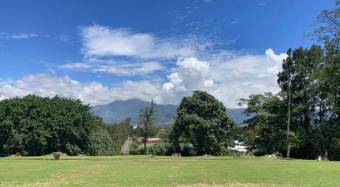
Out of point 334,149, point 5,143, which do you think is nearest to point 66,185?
point 334,149

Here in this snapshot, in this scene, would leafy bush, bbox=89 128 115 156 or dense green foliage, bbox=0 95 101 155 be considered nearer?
dense green foliage, bbox=0 95 101 155

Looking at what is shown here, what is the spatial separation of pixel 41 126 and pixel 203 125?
27.0m

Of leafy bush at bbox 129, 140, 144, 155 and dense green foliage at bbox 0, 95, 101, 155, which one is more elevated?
dense green foliage at bbox 0, 95, 101, 155

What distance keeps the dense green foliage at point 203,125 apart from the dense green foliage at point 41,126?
17.1 m

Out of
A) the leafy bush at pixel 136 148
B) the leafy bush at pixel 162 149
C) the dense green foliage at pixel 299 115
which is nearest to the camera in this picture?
the dense green foliage at pixel 299 115

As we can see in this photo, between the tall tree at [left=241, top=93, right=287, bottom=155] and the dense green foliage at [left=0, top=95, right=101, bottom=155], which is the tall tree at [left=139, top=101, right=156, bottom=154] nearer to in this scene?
the dense green foliage at [left=0, top=95, right=101, bottom=155]

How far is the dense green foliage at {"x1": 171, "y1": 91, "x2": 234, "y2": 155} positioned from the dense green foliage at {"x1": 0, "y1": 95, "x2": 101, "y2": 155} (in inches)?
673

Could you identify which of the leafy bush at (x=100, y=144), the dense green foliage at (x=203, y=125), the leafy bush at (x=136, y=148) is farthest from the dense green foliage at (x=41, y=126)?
the dense green foliage at (x=203, y=125)

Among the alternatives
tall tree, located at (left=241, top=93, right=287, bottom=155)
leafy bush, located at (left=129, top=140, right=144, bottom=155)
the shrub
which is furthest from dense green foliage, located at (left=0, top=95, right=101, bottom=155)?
tall tree, located at (left=241, top=93, right=287, bottom=155)

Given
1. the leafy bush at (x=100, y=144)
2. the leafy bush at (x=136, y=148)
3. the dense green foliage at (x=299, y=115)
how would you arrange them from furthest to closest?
the leafy bush at (x=136, y=148) < the leafy bush at (x=100, y=144) < the dense green foliage at (x=299, y=115)

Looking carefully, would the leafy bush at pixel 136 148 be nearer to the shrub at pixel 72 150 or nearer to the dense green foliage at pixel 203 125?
the dense green foliage at pixel 203 125

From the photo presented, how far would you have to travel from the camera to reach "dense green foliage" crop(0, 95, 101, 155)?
7388cm

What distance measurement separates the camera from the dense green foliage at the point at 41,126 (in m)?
73.9

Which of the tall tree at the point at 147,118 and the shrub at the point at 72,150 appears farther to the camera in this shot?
the tall tree at the point at 147,118
